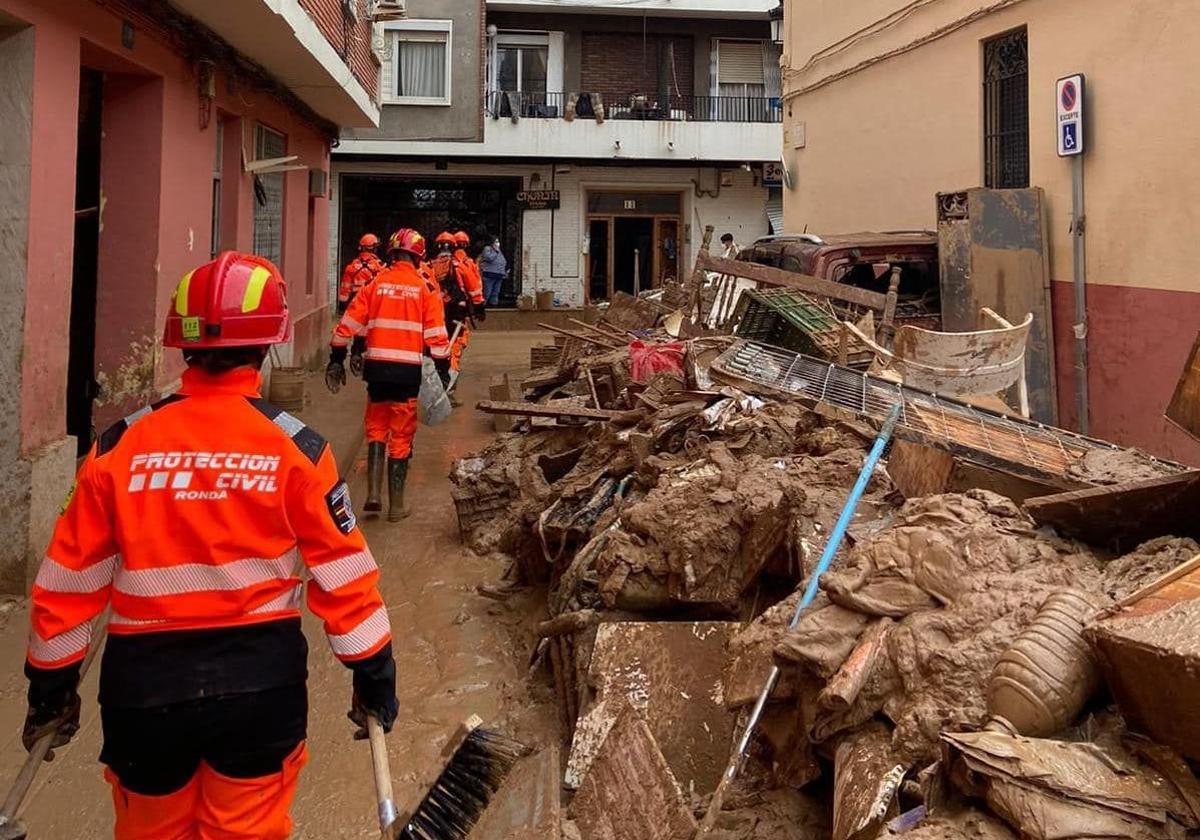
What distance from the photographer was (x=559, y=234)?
2275 centimetres

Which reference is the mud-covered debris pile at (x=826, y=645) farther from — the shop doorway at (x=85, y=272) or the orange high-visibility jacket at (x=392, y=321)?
the shop doorway at (x=85, y=272)

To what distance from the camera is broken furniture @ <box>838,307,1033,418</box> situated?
20.4 ft

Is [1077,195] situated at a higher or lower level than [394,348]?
higher

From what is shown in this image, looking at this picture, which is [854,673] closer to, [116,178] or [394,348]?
[394,348]

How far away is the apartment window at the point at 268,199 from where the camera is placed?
10414 millimetres

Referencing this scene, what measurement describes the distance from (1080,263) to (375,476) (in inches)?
249

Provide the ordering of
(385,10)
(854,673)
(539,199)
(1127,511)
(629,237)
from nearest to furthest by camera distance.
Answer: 1. (854,673)
2. (1127,511)
3. (385,10)
4. (539,199)
5. (629,237)

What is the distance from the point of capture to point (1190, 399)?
2.76 metres

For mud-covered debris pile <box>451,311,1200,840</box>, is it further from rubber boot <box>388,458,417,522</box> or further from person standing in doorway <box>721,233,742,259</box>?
person standing in doorway <box>721,233,742,259</box>

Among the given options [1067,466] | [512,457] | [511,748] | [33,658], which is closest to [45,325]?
[512,457]

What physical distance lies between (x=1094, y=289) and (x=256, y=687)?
8.22 m

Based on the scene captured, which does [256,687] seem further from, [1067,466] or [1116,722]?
[1067,466]

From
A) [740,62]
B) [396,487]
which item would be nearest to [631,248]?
[740,62]

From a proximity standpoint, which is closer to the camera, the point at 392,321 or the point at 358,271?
the point at 392,321
